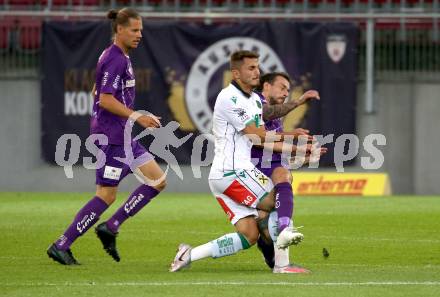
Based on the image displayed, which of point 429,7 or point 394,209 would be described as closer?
point 394,209

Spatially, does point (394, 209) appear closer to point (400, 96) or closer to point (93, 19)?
point (400, 96)

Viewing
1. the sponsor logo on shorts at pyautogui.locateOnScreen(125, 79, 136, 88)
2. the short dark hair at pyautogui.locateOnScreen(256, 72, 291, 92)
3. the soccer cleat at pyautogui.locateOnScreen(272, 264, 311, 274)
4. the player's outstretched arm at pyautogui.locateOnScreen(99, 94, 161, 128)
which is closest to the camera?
the soccer cleat at pyautogui.locateOnScreen(272, 264, 311, 274)

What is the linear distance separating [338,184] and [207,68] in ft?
9.63

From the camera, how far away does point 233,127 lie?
393 inches

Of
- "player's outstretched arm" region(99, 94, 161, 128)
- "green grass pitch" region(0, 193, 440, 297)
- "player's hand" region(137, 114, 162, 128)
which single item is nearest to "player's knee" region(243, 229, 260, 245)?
"green grass pitch" region(0, 193, 440, 297)

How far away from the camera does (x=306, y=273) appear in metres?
9.74

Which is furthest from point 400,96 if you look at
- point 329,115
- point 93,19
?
point 93,19

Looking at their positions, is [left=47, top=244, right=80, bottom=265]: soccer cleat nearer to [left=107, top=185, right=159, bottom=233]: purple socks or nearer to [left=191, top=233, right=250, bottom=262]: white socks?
[left=107, top=185, right=159, bottom=233]: purple socks

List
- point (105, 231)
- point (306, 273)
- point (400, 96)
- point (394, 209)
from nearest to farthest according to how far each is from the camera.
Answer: point (306, 273), point (105, 231), point (394, 209), point (400, 96)

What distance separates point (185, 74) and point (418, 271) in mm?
11988

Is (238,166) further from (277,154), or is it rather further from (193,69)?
(193,69)

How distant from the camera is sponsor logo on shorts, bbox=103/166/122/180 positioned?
10.6m

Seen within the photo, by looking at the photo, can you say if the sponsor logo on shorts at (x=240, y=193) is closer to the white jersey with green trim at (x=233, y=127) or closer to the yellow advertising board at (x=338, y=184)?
the white jersey with green trim at (x=233, y=127)

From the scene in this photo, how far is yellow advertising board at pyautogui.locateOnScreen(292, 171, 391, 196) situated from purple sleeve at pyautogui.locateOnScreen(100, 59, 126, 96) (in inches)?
406
